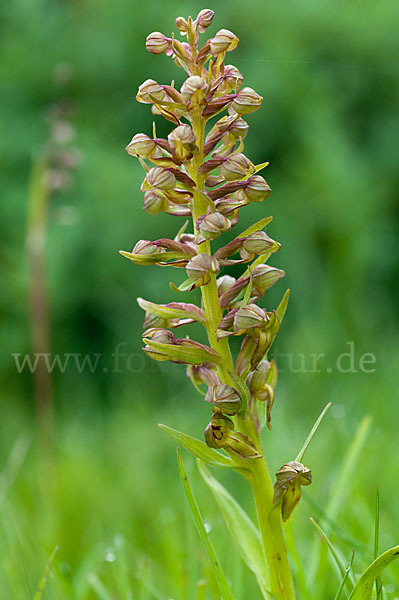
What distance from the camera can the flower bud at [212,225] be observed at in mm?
764

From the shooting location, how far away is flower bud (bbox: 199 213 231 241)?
764 millimetres

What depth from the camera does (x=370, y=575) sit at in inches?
27.6

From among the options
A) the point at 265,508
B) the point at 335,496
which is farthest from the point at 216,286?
the point at 335,496

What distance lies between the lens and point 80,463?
262 centimetres

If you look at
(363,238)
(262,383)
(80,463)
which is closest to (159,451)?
(80,463)

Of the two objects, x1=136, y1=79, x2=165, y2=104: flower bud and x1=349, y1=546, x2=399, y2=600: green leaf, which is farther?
x1=136, y1=79, x2=165, y2=104: flower bud

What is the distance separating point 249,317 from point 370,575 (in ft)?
1.06

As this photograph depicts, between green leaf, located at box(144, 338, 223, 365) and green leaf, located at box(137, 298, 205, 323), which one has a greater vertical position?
green leaf, located at box(137, 298, 205, 323)

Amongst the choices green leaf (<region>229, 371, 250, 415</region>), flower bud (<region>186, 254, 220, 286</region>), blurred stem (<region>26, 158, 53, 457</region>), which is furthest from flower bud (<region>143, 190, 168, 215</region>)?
blurred stem (<region>26, 158, 53, 457</region>)

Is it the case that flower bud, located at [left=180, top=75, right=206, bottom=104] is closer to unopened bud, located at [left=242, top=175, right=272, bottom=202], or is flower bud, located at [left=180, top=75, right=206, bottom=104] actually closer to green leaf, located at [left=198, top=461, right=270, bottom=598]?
unopened bud, located at [left=242, top=175, right=272, bottom=202]

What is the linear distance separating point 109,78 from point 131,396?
2.60 meters

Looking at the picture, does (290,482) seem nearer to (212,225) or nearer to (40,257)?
(212,225)

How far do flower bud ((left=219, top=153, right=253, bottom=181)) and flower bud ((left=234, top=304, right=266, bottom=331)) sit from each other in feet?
0.56

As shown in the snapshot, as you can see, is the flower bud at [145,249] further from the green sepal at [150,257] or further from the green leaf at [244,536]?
the green leaf at [244,536]
